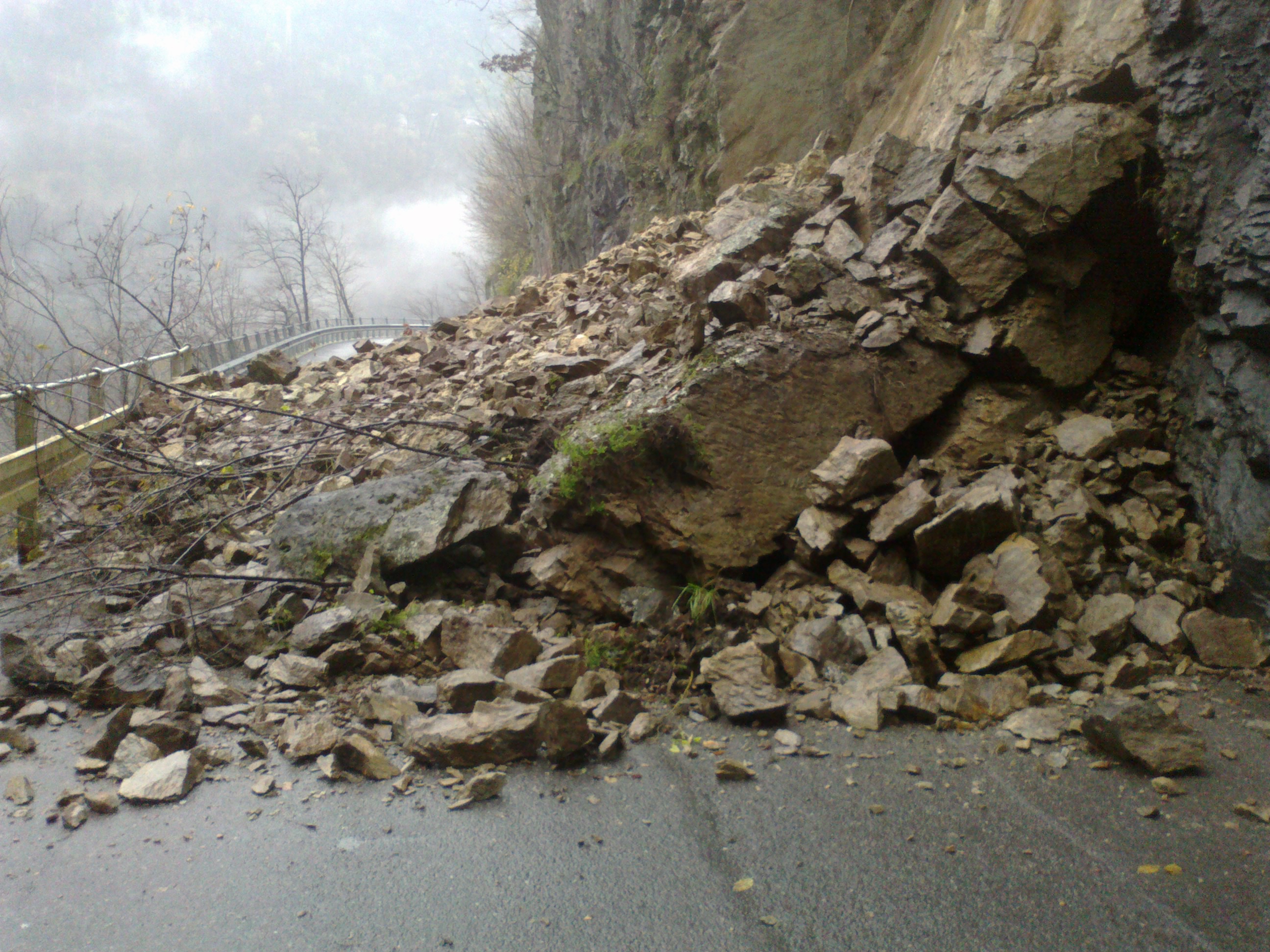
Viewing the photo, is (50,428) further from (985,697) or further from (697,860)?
(985,697)

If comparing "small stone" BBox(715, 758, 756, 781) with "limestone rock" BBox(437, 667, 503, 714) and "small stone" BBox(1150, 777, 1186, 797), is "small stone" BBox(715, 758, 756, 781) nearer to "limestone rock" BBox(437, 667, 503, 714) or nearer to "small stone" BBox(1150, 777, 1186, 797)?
"limestone rock" BBox(437, 667, 503, 714)

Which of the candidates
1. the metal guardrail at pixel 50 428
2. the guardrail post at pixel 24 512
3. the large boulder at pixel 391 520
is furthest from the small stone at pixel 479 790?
the guardrail post at pixel 24 512

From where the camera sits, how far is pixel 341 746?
8.68 ft

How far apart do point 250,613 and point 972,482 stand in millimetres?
3660

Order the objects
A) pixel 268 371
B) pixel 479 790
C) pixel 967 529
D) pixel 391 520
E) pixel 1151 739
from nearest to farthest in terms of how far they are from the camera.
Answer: pixel 1151 739, pixel 479 790, pixel 967 529, pixel 391 520, pixel 268 371

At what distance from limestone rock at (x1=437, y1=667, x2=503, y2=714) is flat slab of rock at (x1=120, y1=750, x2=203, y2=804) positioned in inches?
34.5

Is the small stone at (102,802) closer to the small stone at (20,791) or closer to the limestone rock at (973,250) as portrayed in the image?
the small stone at (20,791)

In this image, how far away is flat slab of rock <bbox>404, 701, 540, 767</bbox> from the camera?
2.62 meters

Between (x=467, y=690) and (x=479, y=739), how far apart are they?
0.29m

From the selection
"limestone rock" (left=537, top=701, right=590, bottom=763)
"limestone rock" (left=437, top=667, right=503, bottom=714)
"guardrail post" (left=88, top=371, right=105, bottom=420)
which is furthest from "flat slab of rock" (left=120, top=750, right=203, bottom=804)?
"guardrail post" (left=88, top=371, right=105, bottom=420)

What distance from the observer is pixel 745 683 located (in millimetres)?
2902

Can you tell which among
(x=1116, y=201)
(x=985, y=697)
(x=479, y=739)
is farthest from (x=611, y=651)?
(x=1116, y=201)

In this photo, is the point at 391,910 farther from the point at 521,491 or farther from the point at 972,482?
the point at 972,482

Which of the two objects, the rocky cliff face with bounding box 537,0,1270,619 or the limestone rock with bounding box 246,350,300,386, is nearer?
the rocky cliff face with bounding box 537,0,1270,619
